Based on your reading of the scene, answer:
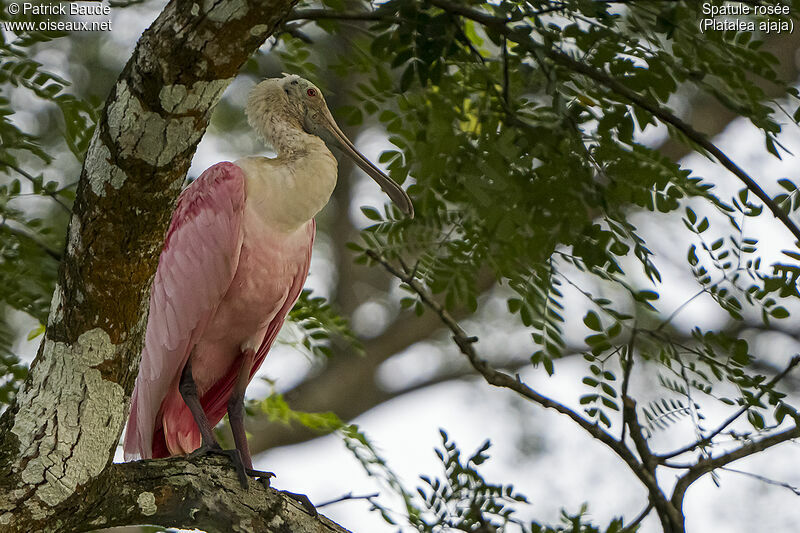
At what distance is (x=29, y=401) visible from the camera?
2234 millimetres

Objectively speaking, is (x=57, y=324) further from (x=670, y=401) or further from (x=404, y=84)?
(x=670, y=401)

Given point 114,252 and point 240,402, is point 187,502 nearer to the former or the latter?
point 114,252

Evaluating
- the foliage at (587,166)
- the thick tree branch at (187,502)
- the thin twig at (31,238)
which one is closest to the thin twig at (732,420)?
the foliage at (587,166)

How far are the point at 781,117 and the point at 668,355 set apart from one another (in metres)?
0.92

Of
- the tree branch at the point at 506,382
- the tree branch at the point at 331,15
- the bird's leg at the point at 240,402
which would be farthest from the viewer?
the bird's leg at the point at 240,402

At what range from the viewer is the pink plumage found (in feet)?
11.0

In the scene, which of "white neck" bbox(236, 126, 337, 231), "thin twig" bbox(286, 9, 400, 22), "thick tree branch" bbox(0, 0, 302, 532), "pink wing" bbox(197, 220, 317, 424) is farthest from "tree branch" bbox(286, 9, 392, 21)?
"thick tree branch" bbox(0, 0, 302, 532)

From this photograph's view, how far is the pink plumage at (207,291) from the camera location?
3.36 m

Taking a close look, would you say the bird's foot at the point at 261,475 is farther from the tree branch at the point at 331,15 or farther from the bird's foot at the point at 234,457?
the tree branch at the point at 331,15

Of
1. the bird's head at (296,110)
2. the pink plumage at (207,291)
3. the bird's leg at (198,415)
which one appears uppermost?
the bird's head at (296,110)

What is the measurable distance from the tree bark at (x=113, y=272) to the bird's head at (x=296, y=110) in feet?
5.50

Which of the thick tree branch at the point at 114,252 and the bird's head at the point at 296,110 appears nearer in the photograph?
the thick tree branch at the point at 114,252

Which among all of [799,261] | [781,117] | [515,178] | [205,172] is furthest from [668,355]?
[205,172]

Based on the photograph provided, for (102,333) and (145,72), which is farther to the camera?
(102,333)
